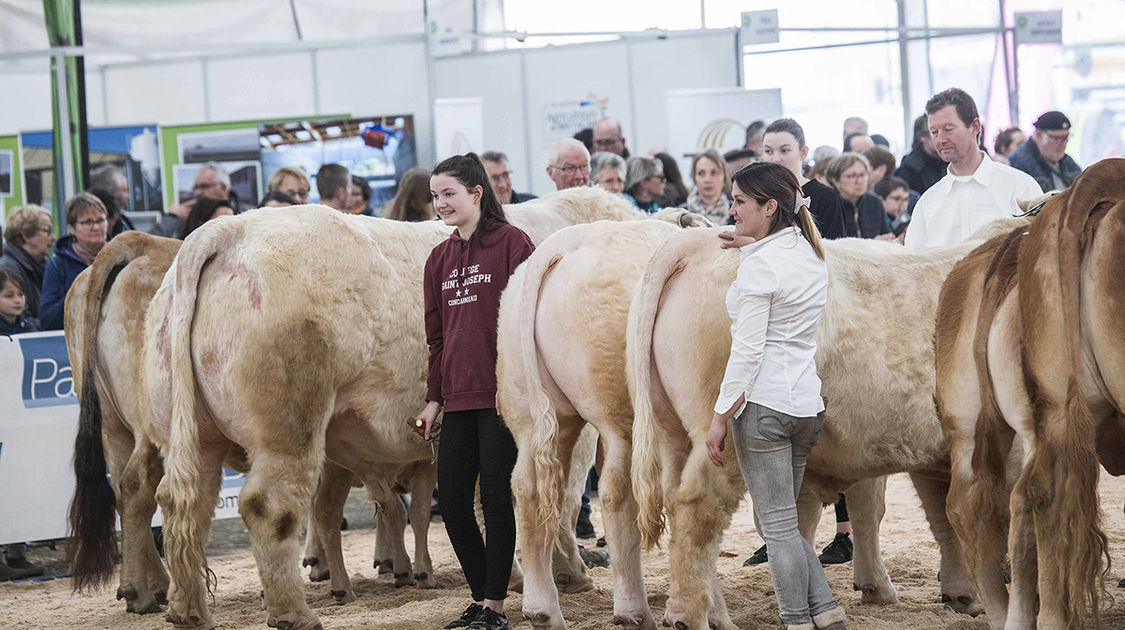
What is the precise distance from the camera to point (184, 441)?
509 centimetres

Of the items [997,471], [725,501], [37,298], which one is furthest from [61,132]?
[997,471]

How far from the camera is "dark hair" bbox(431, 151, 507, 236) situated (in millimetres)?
5246

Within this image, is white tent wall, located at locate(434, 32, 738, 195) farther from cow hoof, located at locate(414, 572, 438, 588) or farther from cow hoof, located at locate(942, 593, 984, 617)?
cow hoof, located at locate(942, 593, 984, 617)

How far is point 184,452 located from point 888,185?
7003 mm

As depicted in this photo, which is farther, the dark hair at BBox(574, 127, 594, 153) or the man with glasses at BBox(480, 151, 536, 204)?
the dark hair at BBox(574, 127, 594, 153)

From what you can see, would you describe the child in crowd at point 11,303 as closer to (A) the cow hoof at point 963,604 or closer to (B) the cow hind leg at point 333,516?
(B) the cow hind leg at point 333,516

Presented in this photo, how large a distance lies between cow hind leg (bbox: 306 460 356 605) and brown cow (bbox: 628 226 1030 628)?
7.50 ft

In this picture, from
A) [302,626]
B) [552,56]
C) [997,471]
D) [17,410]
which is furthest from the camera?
[552,56]

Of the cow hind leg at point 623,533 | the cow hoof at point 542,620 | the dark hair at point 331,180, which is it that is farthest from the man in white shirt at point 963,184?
the dark hair at point 331,180

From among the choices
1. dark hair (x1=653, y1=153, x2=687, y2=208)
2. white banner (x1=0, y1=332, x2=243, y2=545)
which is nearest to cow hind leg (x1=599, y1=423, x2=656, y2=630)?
white banner (x1=0, y1=332, x2=243, y2=545)

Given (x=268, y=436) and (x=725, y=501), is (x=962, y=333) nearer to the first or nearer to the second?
(x=725, y=501)

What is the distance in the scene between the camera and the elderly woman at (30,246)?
8.44 metres

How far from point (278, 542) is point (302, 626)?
0.37m

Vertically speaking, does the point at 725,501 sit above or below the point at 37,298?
below
